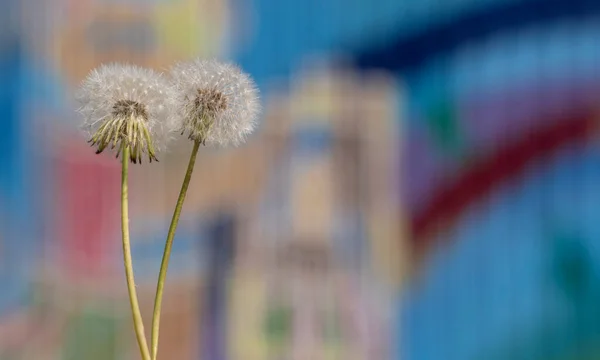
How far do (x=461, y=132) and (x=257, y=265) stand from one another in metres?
1.11

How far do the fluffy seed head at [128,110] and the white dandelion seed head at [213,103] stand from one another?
3 centimetres

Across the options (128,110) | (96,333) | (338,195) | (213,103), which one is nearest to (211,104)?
(213,103)

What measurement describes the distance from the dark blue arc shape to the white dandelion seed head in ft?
7.69

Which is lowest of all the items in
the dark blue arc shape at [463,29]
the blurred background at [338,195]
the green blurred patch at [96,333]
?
the green blurred patch at [96,333]

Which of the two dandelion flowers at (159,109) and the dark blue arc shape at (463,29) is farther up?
the dark blue arc shape at (463,29)

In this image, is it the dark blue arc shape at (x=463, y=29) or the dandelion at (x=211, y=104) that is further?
the dark blue arc shape at (x=463, y=29)

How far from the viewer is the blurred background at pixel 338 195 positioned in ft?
12.3

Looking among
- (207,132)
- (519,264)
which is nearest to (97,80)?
(207,132)

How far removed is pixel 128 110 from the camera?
1.44m

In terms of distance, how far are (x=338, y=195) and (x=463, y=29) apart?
96 centimetres

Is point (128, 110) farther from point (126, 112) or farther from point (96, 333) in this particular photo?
point (96, 333)

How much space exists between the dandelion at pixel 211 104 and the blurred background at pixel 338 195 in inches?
88.3

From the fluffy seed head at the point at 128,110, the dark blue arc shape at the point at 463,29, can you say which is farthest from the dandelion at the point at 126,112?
the dark blue arc shape at the point at 463,29

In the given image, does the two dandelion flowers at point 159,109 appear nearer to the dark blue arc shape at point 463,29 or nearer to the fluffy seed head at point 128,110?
the fluffy seed head at point 128,110
